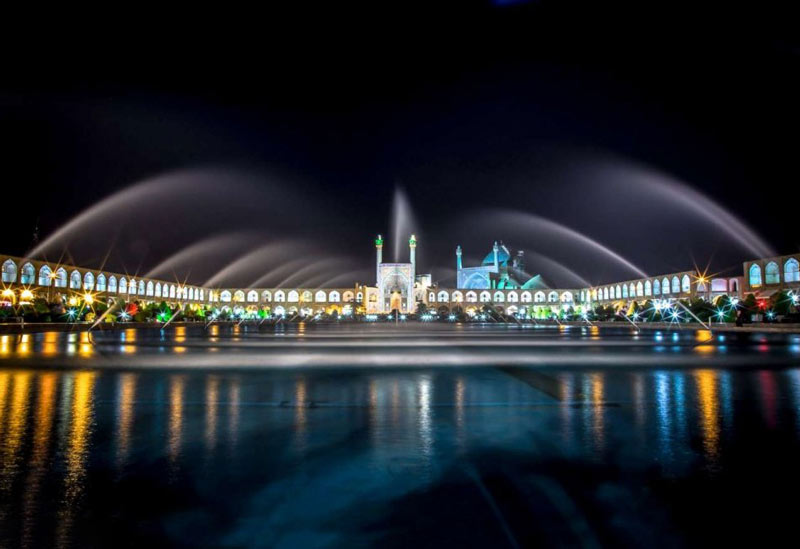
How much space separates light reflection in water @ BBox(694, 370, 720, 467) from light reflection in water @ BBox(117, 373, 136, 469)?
5.43m

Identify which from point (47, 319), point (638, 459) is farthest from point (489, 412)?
point (47, 319)

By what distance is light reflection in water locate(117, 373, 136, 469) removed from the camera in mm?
5520

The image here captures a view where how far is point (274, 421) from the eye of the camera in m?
6.98

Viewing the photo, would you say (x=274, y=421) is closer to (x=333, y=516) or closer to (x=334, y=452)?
(x=334, y=452)

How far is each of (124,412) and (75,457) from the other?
7.52ft

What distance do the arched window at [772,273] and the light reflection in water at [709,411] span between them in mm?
52622

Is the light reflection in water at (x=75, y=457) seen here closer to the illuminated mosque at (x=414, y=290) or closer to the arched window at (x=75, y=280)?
the illuminated mosque at (x=414, y=290)

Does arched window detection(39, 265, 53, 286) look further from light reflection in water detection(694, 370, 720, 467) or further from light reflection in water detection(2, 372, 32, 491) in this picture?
light reflection in water detection(694, 370, 720, 467)

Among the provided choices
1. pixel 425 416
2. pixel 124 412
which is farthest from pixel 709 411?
pixel 124 412

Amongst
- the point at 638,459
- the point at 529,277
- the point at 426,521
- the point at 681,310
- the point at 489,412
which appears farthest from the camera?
the point at 529,277

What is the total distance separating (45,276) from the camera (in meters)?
58.4

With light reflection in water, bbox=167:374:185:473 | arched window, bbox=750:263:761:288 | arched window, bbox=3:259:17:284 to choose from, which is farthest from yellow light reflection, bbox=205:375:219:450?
arched window, bbox=750:263:761:288

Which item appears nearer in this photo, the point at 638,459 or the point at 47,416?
the point at 638,459

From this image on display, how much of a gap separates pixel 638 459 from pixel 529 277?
130m
